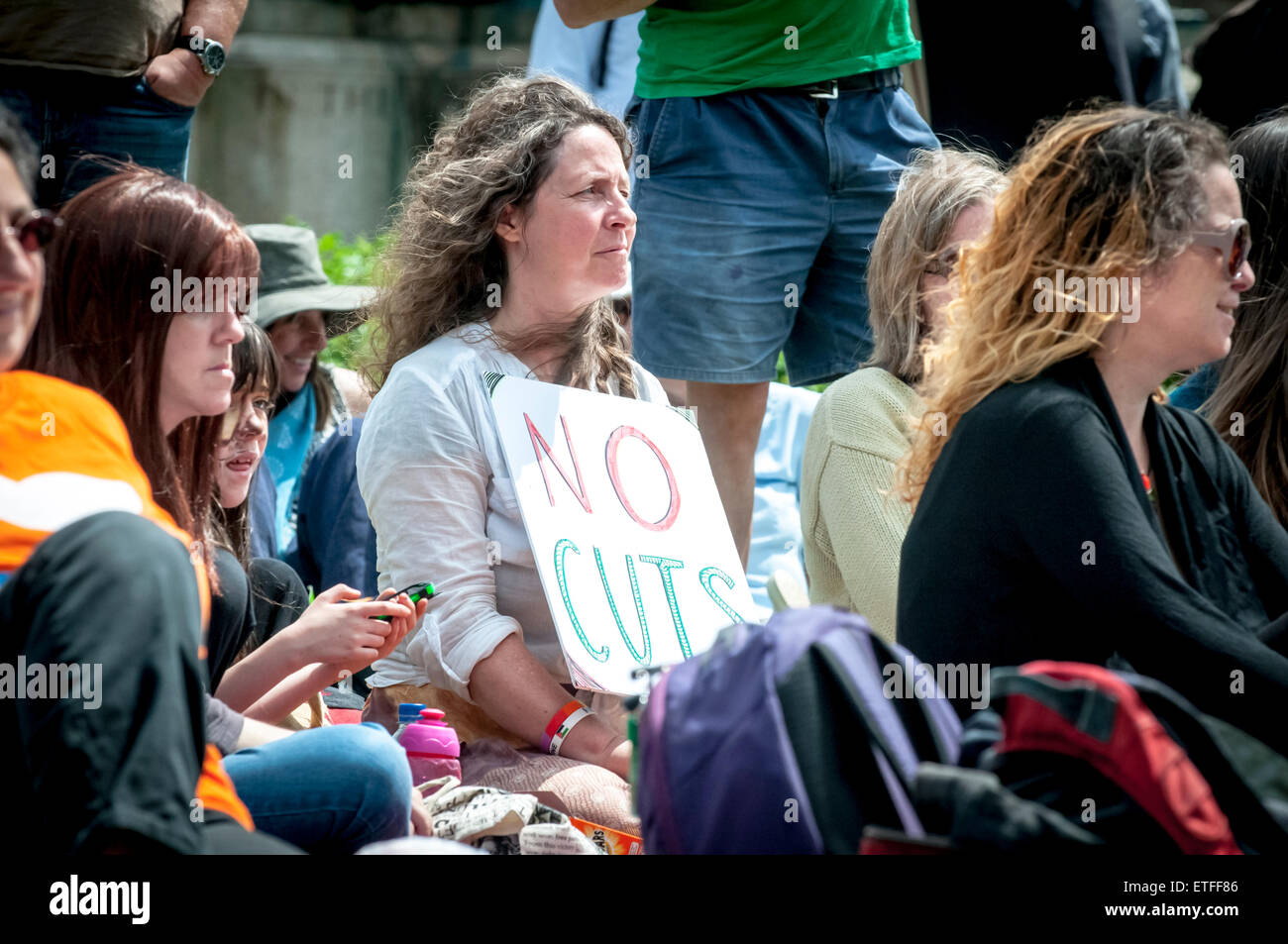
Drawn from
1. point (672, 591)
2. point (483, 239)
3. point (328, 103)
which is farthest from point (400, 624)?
point (328, 103)

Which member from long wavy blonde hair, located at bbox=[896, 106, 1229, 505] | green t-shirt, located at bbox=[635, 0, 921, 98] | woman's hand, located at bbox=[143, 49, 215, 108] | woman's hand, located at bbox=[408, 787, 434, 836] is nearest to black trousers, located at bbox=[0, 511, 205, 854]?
woman's hand, located at bbox=[408, 787, 434, 836]

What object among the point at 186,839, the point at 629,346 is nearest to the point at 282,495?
the point at 629,346

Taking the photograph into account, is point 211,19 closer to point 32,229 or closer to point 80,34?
point 80,34

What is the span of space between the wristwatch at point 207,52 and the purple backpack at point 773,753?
2496 millimetres

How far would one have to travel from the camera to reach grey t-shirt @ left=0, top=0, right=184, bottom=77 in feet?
11.4

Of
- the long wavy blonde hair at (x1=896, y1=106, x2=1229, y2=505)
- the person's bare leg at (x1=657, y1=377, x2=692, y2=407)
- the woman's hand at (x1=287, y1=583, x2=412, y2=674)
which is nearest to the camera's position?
the long wavy blonde hair at (x1=896, y1=106, x2=1229, y2=505)

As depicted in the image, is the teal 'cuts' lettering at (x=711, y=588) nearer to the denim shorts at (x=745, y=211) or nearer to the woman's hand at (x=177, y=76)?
the denim shorts at (x=745, y=211)

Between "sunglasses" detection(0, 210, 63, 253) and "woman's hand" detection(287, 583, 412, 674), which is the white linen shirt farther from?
"sunglasses" detection(0, 210, 63, 253)

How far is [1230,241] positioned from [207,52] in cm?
244

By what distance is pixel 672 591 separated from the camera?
311cm

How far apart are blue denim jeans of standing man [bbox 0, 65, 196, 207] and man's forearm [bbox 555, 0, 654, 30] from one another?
3.15ft
